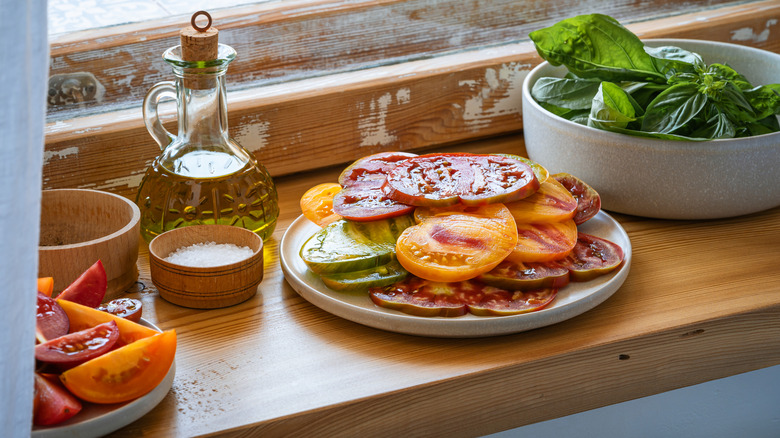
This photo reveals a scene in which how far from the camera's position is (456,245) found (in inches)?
31.1

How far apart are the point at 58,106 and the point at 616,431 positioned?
2.83ft

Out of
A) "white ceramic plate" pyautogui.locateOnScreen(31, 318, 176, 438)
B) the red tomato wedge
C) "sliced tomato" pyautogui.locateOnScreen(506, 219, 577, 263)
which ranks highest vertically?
"sliced tomato" pyautogui.locateOnScreen(506, 219, 577, 263)

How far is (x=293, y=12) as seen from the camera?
4.03 ft

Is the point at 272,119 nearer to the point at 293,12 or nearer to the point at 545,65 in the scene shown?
the point at 293,12

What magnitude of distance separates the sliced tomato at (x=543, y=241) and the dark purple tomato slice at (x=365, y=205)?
13 centimetres

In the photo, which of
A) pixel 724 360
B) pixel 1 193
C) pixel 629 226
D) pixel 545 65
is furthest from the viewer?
pixel 545 65

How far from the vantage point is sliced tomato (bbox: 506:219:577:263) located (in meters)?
0.82

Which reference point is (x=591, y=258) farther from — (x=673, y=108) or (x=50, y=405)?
(x=50, y=405)

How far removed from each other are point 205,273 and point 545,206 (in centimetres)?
39

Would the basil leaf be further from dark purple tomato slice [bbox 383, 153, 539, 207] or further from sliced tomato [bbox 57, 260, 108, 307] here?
sliced tomato [bbox 57, 260, 108, 307]

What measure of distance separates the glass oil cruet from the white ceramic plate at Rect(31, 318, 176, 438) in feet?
0.93

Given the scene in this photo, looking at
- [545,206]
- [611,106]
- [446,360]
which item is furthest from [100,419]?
[611,106]

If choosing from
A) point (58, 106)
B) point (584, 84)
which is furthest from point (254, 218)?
point (584, 84)

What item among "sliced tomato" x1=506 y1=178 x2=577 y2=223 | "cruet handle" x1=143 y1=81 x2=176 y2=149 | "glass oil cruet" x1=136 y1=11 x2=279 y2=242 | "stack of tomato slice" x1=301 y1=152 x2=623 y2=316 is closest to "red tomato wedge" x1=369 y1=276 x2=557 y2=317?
"stack of tomato slice" x1=301 y1=152 x2=623 y2=316
